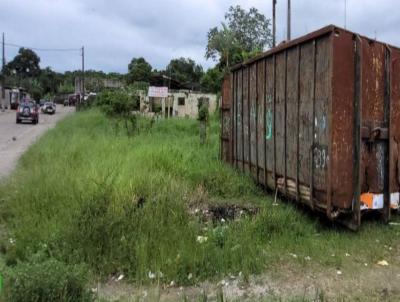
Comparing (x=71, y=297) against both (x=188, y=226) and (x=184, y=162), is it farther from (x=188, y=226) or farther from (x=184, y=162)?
(x=184, y=162)

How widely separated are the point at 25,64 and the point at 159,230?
115782 millimetres

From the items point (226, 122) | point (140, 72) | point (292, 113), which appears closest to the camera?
point (292, 113)

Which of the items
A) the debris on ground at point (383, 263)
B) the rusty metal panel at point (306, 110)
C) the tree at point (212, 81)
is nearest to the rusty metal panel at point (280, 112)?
the rusty metal panel at point (306, 110)

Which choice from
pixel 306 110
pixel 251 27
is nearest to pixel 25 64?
pixel 251 27

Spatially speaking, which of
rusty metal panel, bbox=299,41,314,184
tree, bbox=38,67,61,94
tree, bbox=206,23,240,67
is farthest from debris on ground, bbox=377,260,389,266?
tree, bbox=38,67,61,94

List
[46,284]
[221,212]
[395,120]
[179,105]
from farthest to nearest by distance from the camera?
[179,105] < [221,212] < [395,120] < [46,284]

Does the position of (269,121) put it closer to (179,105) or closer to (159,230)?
(159,230)

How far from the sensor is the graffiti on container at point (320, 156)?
5.69 metres

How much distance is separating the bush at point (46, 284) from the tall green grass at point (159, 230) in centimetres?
96

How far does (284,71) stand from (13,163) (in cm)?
908

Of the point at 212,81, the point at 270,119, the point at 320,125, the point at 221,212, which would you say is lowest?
the point at 221,212

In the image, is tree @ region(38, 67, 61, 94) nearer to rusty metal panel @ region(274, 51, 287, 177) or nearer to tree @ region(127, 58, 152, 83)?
tree @ region(127, 58, 152, 83)

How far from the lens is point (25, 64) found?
366ft

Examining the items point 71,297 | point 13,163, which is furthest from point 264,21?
point 71,297
